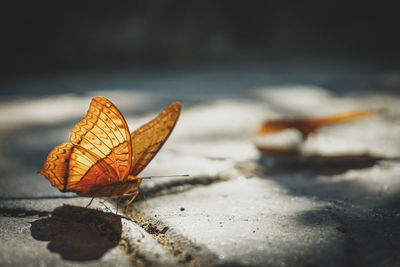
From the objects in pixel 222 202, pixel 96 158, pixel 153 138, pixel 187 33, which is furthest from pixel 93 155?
pixel 187 33

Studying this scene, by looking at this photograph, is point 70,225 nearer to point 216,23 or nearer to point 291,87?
point 291,87

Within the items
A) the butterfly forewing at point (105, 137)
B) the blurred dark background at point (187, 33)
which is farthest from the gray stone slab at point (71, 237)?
the blurred dark background at point (187, 33)

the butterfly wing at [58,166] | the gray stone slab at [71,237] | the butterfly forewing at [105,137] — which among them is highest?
the butterfly forewing at [105,137]

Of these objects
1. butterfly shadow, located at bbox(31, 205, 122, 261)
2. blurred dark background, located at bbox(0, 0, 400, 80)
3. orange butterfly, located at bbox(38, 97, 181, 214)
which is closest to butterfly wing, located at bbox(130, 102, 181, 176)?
orange butterfly, located at bbox(38, 97, 181, 214)

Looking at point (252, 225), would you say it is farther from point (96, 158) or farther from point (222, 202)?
point (96, 158)

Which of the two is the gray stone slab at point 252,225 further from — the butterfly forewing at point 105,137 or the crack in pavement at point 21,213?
the crack in pavement at point 21,213

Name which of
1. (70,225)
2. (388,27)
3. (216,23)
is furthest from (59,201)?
(388,27)

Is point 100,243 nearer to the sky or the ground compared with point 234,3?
nearer to the ground
